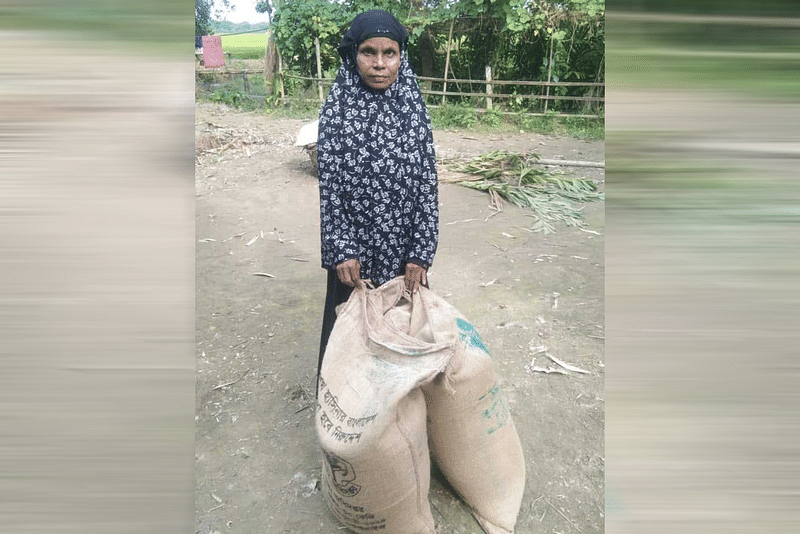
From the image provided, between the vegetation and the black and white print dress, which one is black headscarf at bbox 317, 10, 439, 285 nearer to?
the black and white print dress

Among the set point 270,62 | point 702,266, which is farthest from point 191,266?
point 270,62

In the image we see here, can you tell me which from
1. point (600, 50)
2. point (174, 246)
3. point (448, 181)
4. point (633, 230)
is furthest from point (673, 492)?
point (600, 50)

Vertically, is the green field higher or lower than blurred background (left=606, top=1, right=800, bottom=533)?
higher

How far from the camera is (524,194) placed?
19.5 feet

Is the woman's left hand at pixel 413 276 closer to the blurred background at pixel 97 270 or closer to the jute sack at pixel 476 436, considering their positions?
the jute sack at pixel 476 436

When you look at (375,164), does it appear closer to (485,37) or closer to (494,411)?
(494,411)

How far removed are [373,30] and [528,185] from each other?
484 cm

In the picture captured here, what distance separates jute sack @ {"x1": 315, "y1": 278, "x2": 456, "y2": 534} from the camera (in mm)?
1722

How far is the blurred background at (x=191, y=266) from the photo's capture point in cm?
80

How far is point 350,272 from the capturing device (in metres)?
2.04

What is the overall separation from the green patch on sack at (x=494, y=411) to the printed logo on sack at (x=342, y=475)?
0.53 meters

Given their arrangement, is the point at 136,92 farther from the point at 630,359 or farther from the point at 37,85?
the point at 630,359

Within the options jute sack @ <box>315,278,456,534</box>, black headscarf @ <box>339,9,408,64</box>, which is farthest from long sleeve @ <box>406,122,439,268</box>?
black headscarf @ <box>339,9,408,64</box>

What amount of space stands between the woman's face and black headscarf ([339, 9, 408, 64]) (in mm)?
17
